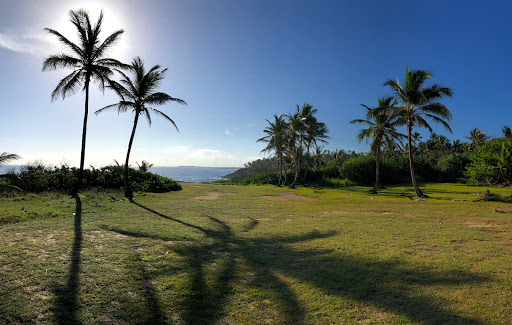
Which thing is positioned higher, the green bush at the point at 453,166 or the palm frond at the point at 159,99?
the palm frond at the point at 159,99

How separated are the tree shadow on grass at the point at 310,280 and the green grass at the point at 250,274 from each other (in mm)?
20

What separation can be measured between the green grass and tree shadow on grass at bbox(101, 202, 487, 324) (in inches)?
0.8

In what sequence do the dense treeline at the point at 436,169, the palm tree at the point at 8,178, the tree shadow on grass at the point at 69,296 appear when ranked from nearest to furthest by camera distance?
1. the tree shadow on grass at the point at 69,296
2. the palm tree at the point at 8,178
3. the dense treeline at the point at 436,169

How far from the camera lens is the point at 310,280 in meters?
4.37

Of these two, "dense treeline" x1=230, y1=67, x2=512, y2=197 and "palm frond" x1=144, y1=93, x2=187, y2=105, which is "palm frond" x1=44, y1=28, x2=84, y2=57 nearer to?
"palm frond" x1=144, y1=93, x2=187, y2=105

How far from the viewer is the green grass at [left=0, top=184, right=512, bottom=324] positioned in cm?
330

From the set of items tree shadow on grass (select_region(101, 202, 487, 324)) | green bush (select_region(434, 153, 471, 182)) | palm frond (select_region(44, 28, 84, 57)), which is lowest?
tree shadow on grass (select_region(101, 202, 487, 324))

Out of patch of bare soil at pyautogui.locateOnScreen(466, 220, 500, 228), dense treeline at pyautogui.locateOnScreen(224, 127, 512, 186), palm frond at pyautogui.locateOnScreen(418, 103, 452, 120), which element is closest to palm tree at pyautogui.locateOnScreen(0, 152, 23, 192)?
patch of bare soil at pyautogui.locateOnScreen(466, 220, 500, 228)

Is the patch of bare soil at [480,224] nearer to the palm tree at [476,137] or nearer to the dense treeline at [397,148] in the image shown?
the dense treeline at [397,148]

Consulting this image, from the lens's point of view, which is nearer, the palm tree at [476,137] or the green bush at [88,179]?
the green bush at [88,179]

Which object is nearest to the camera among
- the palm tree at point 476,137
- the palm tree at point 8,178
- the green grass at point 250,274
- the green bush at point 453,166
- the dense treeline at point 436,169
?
the green grass at point 250,274

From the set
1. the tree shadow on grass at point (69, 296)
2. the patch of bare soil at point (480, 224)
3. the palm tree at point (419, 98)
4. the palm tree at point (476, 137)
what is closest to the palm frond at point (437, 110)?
the palm tree at point (419, 98)

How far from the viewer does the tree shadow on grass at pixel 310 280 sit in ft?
11.1

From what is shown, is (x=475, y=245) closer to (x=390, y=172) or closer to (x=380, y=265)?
(x=380, y=265)
